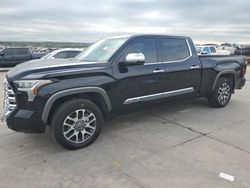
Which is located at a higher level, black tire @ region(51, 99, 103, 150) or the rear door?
the rear door

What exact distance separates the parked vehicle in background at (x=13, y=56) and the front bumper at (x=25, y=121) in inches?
634

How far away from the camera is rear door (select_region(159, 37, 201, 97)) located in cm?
527

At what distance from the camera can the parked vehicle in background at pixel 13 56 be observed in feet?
60.6

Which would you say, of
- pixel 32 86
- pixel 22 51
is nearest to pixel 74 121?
pixel 32 86

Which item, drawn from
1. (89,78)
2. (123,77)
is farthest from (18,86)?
(123,77)

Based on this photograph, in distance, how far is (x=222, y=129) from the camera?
199 inches

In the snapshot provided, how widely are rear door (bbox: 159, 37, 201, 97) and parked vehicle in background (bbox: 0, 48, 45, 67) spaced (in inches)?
614

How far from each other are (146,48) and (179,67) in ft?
2.88

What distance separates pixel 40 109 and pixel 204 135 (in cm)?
276

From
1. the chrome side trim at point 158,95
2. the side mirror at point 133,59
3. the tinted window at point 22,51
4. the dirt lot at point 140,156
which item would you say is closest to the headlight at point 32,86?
the dirt lot at point 140,156

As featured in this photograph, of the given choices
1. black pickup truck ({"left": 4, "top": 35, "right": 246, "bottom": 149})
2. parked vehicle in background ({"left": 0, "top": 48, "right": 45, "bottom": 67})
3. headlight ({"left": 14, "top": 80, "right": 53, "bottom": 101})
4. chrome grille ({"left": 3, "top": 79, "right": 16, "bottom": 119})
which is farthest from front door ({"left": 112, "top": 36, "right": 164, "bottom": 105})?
parked vehicle in background ({"left": 0, "top": 48, "right": 45, "bottom": 67})

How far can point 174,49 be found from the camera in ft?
18.1

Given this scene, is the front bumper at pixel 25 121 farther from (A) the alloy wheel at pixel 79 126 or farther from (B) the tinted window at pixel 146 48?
(B) the tinted window at pixel 146 48

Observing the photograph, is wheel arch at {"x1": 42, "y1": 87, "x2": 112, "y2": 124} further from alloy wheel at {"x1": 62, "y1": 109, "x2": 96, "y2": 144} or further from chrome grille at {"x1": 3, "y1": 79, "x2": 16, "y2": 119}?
chrome grille at {"x1": 3, "y1": 79, "x2": 16, "y2": 119}
